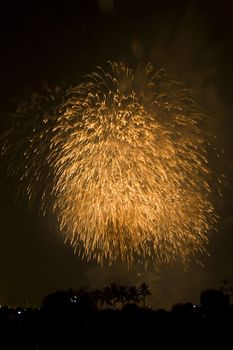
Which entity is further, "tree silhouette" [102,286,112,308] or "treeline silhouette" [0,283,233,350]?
"tree silhouette" [102,286,112,308]

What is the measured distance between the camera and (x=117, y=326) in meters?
8.73

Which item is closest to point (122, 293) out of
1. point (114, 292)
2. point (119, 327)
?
point (114, 292)

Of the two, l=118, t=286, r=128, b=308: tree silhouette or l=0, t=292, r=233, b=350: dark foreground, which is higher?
l=118, t=286, r=128, b=308: tree silhouette

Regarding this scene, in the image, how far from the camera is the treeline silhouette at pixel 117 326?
532 cm

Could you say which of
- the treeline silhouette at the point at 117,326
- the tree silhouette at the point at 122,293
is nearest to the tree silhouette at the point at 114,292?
the tree silhouette at the point at 122,293

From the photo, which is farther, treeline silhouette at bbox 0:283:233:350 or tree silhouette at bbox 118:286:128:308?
tree silhouette at bbox 118:286:128:308

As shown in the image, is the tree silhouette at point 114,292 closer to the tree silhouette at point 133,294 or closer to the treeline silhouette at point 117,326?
the tree silhouette at point 133,294

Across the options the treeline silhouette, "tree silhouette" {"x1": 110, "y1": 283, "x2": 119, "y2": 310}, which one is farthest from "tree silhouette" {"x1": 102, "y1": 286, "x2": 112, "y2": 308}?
the treeline silhouette

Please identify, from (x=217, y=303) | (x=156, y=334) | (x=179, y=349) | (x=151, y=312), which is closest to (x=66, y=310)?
(x=217, y=303)

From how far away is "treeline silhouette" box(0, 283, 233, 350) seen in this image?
17.4 ft

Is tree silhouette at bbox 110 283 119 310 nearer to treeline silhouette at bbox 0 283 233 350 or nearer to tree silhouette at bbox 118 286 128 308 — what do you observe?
tree silhouette at bbox 118 286 128 308

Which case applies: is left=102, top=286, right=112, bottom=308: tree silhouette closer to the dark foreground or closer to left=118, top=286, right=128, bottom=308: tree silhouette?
left=118, top=286, right=128, bottom=308: tree silhouette

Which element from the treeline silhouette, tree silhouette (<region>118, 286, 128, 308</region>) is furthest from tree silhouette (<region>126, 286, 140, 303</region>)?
the treeline silhouette

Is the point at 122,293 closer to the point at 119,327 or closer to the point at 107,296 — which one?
the point at 107,296
